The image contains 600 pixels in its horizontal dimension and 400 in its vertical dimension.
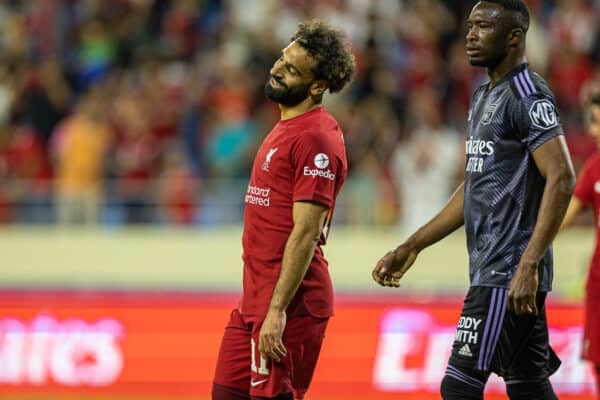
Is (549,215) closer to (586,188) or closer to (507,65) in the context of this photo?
(507,65)

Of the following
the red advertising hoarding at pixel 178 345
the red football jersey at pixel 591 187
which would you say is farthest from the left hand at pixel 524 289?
the red advertising hoarding at pixel 178 345

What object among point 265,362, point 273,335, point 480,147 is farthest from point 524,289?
point 265,362

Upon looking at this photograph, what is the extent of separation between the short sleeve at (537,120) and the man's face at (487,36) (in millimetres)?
257

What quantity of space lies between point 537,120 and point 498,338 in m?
0.94

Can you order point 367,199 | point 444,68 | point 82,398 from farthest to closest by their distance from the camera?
point 444,68 < point 367,199 < point 82,398

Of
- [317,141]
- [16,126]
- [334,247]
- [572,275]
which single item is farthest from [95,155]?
[317,141]

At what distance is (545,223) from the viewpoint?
16.3 ft

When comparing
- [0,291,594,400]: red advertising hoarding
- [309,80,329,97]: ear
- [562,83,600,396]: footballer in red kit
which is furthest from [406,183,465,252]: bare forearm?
[0,291,594,400]: red advertising hoarding

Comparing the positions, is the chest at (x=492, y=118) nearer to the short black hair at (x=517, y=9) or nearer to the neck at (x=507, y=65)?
the neck at (x=507, y=65)

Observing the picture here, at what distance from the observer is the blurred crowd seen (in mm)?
13734

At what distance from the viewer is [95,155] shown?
13898 mm

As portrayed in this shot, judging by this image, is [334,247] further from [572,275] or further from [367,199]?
[572,275]

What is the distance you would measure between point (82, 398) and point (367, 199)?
453 cm

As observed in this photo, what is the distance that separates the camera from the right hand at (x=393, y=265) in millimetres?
5711
